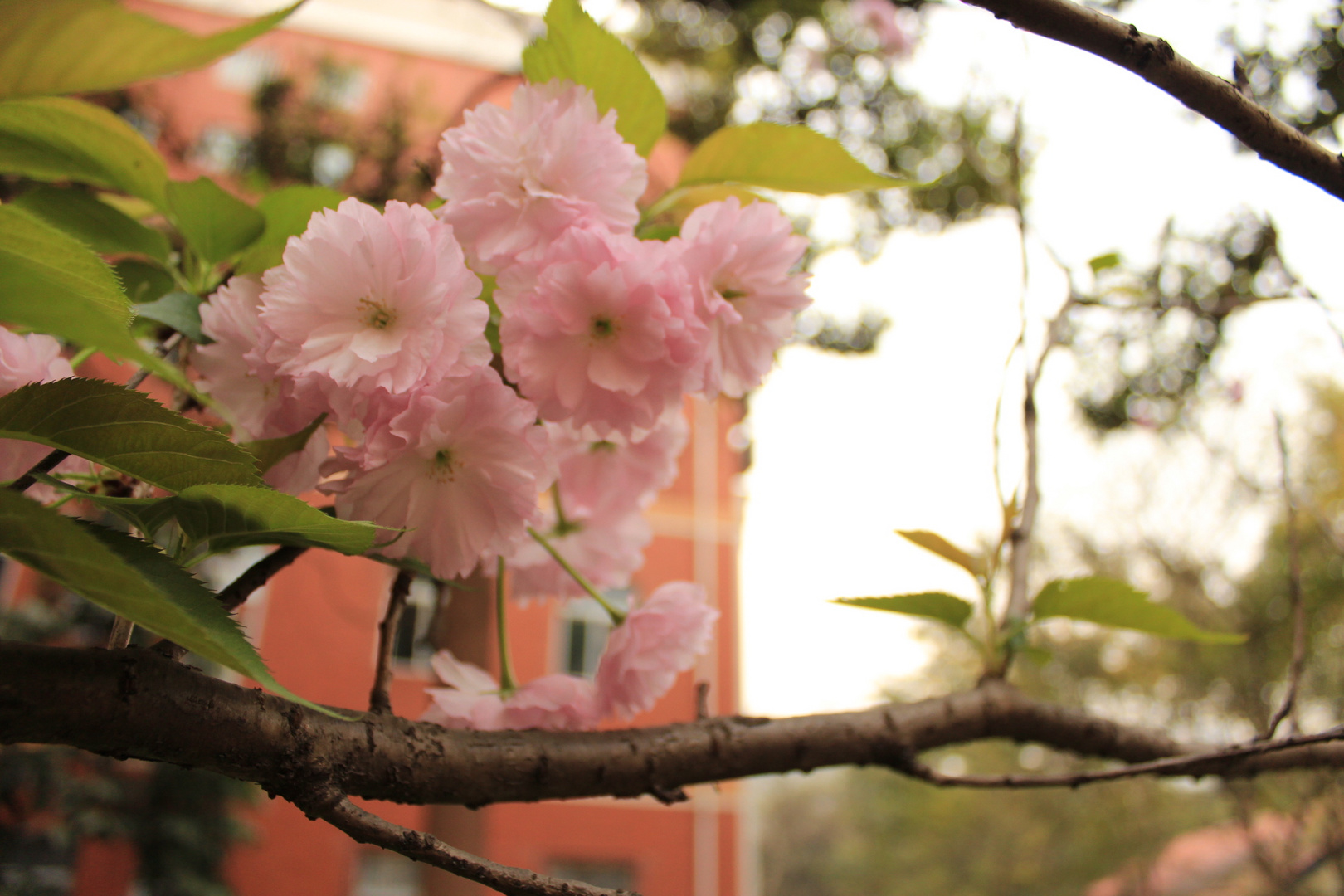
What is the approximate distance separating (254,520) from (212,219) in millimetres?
235

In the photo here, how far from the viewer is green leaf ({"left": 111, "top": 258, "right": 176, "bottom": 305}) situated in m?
0.52

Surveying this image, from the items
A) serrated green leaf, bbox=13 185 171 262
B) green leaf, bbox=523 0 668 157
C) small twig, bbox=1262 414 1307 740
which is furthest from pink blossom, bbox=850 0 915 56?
serrated green leaf, bbox=13 185 171 262

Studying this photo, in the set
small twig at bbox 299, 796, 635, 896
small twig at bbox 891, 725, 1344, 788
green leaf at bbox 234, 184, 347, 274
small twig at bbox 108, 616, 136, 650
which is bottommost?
small twig at bbox 299, 796, 635, 896

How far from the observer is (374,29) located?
24.9 ft

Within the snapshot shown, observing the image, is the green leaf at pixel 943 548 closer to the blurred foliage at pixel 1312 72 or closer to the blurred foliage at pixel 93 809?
the blurred foliage at pixel 1312 72

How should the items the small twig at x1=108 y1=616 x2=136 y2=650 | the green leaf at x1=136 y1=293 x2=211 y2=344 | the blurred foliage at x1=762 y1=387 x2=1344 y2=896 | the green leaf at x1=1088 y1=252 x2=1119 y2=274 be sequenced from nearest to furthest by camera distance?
the small twig at x1=108 y1=616 x2=136 y2=650, the green leaf at x1=136 y1=293 x2=211 y2=344, the green leaf at x1=1088 y1=252 x2=1119 y2=274, the blurred foliage at x1=762 y1=387 x2=1344 y2=896

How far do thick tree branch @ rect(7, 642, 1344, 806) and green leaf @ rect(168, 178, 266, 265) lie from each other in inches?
10.1

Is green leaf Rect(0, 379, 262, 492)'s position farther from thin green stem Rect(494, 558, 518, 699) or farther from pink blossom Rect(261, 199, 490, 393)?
thin green stem Rect(494, 558, 518, 699)

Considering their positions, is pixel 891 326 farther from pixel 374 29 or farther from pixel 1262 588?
pixel 374 29

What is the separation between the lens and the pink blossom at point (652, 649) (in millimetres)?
534

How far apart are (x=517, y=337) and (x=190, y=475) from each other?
0.15 meters

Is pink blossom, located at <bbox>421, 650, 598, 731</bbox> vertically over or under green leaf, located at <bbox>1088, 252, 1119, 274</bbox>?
under

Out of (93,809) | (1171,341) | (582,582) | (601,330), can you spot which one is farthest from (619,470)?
(93,809)

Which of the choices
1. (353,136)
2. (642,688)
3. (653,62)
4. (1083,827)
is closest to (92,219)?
(642,688)
